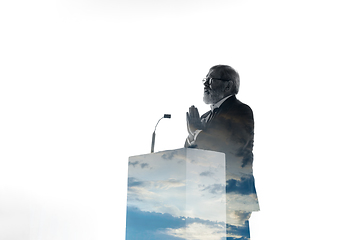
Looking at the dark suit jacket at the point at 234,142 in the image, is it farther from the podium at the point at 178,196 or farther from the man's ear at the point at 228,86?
the podium at the point at 178,196

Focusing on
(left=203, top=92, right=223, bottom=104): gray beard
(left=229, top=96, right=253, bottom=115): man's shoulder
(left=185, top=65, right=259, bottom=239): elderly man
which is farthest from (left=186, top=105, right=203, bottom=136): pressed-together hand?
(left=203, top=92, right=223, bottom=104): gray beard

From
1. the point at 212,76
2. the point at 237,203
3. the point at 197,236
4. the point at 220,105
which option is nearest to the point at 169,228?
the point at 197,236

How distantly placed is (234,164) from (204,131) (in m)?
0.29

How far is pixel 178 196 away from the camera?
1929 mm

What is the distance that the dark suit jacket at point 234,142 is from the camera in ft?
8.27

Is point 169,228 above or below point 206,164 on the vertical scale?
below

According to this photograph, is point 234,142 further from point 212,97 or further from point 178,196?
point 178,196

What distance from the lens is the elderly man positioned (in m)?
2.51

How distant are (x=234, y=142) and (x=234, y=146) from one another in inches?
1.1

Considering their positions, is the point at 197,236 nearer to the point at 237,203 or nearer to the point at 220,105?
the point at 237,203

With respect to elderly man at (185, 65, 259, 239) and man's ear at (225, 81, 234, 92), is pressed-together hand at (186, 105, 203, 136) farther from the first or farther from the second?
man's ear at (225, 81, 234, 92)

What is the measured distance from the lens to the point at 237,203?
8.23 ft

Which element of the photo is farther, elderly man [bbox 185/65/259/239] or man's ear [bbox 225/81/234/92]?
man's ear [bbox 225/81/234/92]

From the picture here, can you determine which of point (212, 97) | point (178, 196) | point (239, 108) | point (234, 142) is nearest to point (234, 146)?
point (234, 142)
